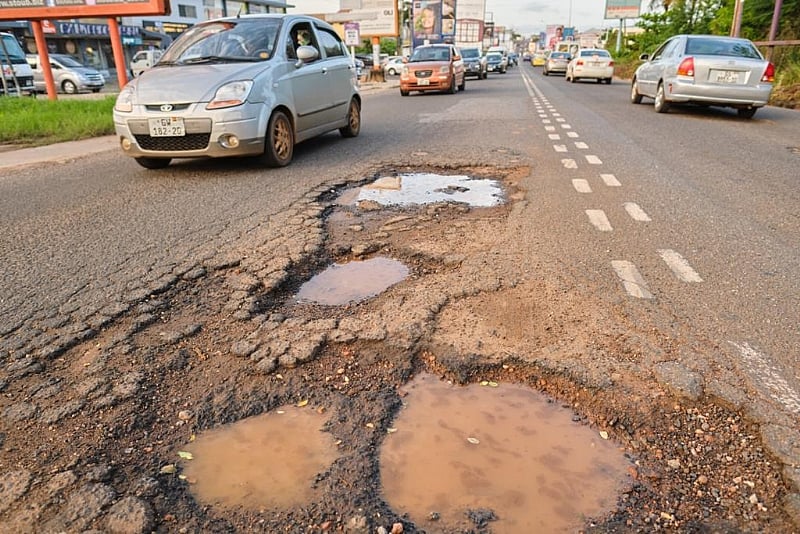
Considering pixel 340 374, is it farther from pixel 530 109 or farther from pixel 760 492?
pixel 530 109

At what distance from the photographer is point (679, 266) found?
152 inches

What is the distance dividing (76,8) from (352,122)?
28.0 feet

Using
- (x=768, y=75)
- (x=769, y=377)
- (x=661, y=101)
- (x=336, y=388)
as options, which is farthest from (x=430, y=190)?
(x=661, y=101)

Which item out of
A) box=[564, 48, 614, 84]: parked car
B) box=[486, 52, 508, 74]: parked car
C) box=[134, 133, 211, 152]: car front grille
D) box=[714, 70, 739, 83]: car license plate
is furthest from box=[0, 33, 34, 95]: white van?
box=[486, 52, 508, 74]: parked car

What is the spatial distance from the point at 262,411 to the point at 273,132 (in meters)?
5.06

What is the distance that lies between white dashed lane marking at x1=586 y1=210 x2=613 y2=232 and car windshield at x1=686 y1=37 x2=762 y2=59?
8.69 m

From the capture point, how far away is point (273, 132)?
695cm

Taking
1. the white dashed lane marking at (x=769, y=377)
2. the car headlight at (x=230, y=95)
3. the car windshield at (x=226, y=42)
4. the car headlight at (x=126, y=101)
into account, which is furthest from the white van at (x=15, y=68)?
the white dashed lane marking at (x=769, y=377)

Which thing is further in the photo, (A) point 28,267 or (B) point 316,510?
(A) point 28,267

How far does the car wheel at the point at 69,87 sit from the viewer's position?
24922mm

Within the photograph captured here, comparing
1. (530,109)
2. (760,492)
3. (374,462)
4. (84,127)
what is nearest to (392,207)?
(374,462)

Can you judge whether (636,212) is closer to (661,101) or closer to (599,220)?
(599,220)

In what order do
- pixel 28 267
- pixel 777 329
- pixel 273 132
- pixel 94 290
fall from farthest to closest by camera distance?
1. pixel 273 132
2. pixel 28 267
3. pixel 94 290
4. pixel 777 329

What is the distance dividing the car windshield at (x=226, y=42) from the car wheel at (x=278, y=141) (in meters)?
0.75
